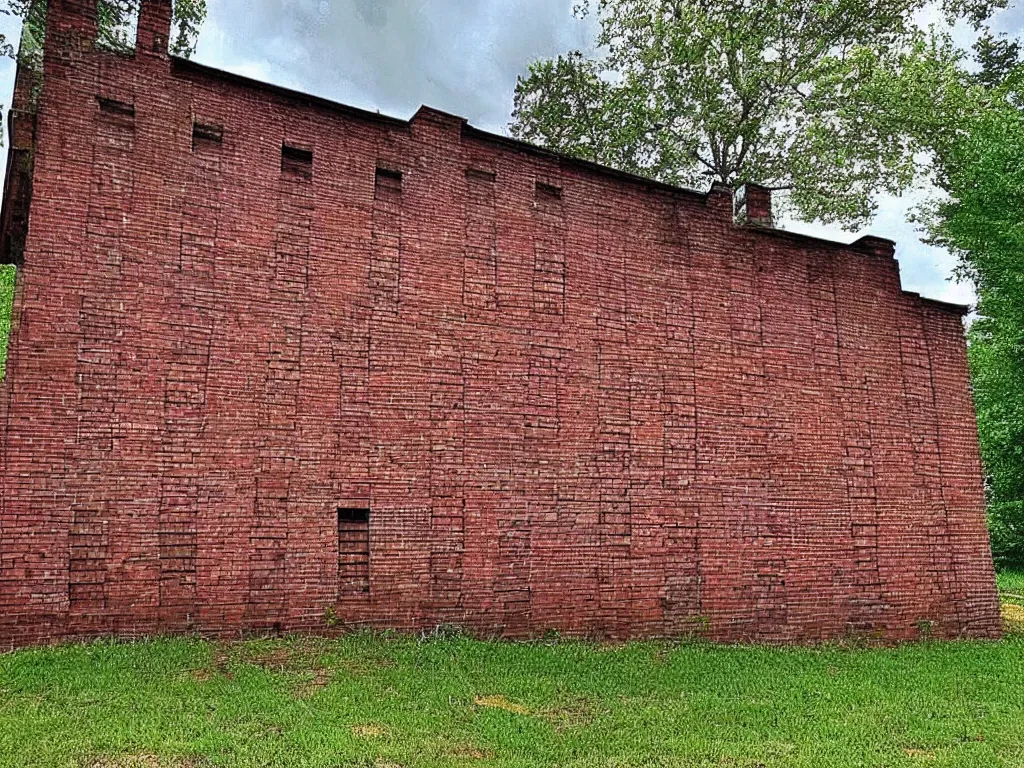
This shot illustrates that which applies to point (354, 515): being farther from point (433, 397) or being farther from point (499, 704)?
point (499, 704)

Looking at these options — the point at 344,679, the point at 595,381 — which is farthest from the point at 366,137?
the point at 344,679

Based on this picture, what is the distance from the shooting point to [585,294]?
1087cm

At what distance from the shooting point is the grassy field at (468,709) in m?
5.95

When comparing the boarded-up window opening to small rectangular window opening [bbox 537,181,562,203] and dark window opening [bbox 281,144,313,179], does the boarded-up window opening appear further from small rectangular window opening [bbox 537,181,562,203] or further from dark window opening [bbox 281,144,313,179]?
small rectangular window opening [bbox 537,181,562,203]

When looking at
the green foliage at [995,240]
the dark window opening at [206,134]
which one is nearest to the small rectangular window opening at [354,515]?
the dark window opening at [206,134]

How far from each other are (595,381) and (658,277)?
1.75 m

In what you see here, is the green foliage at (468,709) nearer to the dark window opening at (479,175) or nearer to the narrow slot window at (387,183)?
the narrow slot window at (387,183)

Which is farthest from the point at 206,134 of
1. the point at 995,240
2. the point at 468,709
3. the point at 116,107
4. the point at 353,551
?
the point at 995,240

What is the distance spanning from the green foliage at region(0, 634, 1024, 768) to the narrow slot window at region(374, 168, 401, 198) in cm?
489

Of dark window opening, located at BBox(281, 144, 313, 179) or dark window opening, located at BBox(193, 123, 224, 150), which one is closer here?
dark window opening, located at BBox(193, 123, 224, 150)

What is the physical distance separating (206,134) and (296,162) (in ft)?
3.17

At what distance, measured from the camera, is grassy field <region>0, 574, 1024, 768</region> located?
19.5 ft

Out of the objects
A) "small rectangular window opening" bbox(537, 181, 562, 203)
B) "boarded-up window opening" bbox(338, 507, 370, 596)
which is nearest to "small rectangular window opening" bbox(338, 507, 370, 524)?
"boarded-up window opening" bbox(338, 507, 370, 596)

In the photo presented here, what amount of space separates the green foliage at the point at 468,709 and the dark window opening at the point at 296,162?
195 inches
